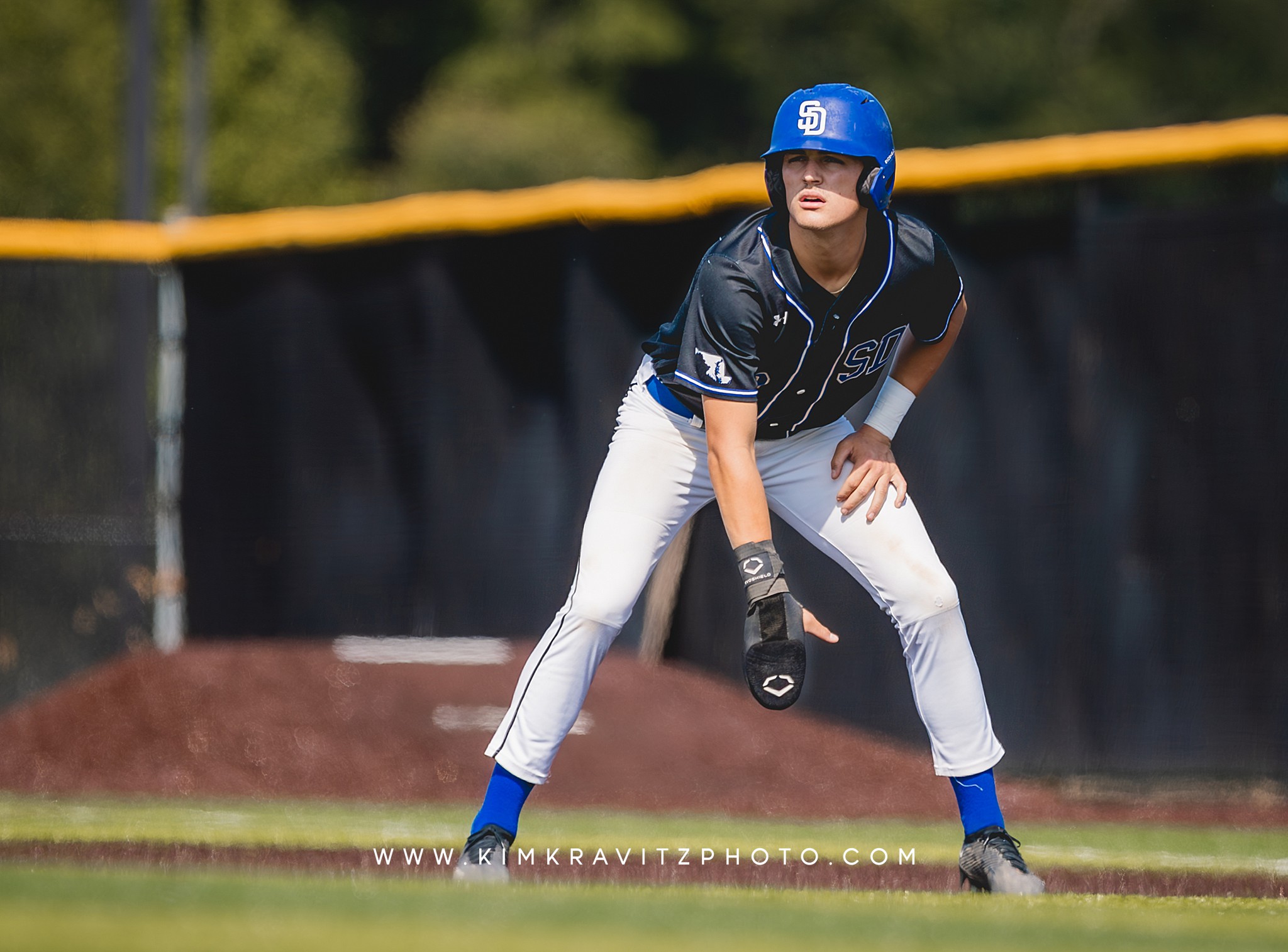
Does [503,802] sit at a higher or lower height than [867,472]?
lower

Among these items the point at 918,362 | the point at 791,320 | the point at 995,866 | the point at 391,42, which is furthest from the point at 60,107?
the point at 995,866

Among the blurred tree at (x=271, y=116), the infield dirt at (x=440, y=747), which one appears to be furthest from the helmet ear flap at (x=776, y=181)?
the blurred tree at (x=271, y=116)

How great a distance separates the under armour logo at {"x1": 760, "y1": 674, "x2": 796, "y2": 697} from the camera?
13.3ft

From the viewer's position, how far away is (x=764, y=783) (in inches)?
270

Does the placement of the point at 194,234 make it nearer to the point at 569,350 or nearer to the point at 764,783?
the point at 569,350

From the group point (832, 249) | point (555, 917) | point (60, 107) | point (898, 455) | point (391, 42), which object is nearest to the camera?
point (555, 917)

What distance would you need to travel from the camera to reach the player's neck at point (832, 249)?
4.12 meters

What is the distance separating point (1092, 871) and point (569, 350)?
3943mm

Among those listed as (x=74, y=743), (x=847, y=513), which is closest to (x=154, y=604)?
(x=74, y=743)

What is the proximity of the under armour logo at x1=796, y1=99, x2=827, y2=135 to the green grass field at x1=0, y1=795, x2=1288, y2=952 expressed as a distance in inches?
69.6

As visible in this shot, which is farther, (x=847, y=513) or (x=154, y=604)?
(x=154, y=604)

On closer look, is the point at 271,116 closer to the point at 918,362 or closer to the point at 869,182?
the point at 918,362

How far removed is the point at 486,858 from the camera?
4.08m

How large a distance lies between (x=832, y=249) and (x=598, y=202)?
3.63 metres
